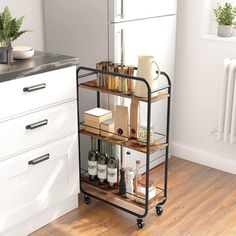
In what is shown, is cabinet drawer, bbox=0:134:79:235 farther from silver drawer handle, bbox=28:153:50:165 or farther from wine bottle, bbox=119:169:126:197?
wine bottle, bbox=119:169:126:197

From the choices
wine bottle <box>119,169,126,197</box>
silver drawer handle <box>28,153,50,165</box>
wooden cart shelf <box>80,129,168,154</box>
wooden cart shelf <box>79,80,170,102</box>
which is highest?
wooden cart shelf <box>79,80,170,102</box>

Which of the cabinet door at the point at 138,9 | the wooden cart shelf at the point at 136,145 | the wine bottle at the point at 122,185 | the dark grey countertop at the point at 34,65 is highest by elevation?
the cabinet door at the point at 138,9

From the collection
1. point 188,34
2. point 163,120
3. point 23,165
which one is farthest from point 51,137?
point 188,34

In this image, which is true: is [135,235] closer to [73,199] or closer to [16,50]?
[73,199]

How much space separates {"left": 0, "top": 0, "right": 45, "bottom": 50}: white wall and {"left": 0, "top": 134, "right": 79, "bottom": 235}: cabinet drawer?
79cm

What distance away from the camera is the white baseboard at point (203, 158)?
3.20m

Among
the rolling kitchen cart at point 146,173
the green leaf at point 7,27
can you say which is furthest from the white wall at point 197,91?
the green leaf at point 7,27

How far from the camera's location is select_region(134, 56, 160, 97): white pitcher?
2.35 meters

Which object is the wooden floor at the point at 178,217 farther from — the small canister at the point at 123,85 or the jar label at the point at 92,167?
the small canister at the point at 123,85

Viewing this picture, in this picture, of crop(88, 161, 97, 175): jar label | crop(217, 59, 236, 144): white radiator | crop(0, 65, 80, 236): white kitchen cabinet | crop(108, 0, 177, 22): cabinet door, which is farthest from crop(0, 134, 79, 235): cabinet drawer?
crop(217, 59, 236, 144): white radiator

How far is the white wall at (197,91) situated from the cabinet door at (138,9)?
0.22 m

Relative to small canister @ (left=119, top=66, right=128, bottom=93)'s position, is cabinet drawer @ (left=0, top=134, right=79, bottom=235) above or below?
below

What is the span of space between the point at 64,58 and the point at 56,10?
633 mm

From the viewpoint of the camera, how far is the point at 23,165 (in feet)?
7.45
